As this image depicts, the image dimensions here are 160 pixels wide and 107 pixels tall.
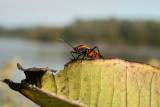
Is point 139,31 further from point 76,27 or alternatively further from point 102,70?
point 102,70

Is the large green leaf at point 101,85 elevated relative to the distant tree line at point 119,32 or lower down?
lower down

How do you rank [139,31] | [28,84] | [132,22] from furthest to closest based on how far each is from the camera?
[132,22] < [139,31] < [28,84]

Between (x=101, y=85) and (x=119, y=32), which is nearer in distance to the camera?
(x=101, y=85)

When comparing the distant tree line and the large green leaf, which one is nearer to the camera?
the large green leaf

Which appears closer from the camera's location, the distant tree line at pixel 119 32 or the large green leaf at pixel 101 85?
the large green leaf at pixel 101 85

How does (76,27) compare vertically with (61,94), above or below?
above

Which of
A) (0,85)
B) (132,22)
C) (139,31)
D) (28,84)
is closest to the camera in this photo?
(28,84)

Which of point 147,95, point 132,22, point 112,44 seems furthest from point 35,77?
point 132,22

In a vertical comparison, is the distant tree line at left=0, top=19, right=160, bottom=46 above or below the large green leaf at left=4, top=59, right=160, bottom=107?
above
